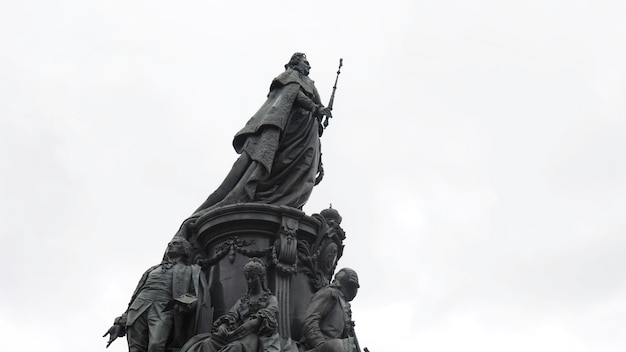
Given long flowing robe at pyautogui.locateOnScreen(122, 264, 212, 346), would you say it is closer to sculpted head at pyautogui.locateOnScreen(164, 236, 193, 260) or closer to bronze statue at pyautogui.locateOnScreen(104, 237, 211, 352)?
bronze statue at pyautogui.locateOnScreen(104, 237, 211, 352)

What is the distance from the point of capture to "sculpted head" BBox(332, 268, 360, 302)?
1406 cm

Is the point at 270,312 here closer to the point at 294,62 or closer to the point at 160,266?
the point at 160,266

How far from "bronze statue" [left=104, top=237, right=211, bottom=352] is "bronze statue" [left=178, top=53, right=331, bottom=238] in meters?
1.15

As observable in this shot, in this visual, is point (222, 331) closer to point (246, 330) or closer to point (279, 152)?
point (246, 330)

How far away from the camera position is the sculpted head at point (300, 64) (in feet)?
57.7

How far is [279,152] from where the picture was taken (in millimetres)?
16047

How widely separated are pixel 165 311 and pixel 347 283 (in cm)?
266

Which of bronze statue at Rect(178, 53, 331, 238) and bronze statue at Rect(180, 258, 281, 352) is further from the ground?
bronze statue at Rect(178, 53, 331, 238)

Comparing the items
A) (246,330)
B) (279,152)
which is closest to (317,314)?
(246,330)

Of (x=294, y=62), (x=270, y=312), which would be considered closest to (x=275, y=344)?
(x=270, y=312)

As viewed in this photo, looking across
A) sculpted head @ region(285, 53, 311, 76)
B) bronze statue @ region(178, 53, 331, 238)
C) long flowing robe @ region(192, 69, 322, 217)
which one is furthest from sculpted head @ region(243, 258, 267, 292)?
sculpted head @ region(285, 53, 311, 76)

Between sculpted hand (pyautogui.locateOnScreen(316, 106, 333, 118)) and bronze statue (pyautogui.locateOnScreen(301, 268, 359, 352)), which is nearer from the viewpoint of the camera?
bronze statue (pyautogui.locateOnScreen(301, 268, 359, 352))

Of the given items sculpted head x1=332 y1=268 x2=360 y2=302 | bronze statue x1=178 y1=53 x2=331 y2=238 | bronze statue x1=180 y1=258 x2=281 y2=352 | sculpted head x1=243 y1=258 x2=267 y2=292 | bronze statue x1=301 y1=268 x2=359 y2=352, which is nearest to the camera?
bronze statue x1=180 y1=258 x2=281 y2=352

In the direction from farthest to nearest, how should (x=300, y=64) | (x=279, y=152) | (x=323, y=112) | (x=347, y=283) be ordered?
1. (x=300, y=64)
2. (x=323, y=112)
3. (x=279, y=152)
4. (x=347, y=283)
